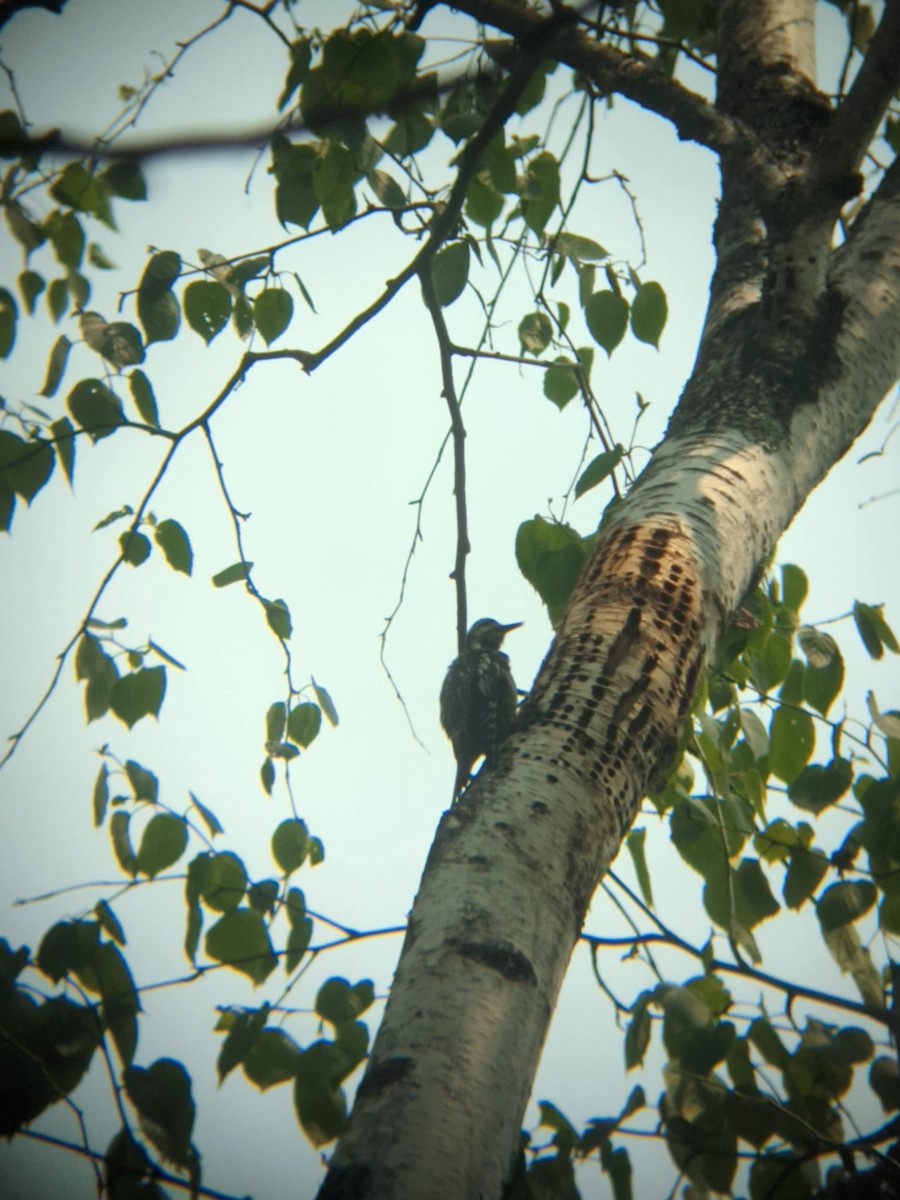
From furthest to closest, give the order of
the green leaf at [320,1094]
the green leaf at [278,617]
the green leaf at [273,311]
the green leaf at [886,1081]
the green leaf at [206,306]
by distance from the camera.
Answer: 1. the green leaf at [278,617]
2. the green leaf at [273,311]
3. the green leaf at [206,306]
4. the green leaf at [320,1094]
5. the green leaf at [886,1081]

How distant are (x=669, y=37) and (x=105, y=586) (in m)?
2.27

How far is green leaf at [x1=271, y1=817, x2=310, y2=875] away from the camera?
2.55 m

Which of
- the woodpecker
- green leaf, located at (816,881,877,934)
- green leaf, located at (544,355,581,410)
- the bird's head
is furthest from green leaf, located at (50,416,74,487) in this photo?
the bird's head

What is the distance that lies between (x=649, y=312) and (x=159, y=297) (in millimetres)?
1446

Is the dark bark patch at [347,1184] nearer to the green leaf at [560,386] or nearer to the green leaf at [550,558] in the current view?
the green leaf at [550,558]

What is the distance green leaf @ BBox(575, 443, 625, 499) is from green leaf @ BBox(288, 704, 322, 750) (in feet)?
3.87

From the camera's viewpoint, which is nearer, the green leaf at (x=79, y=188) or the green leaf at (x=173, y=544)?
the green leaf at (x=79, y=188)

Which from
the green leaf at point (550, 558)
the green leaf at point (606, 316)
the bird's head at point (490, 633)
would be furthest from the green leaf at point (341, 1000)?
the bird's head at point (490, 633)

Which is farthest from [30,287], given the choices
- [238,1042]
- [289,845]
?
[238,1042]

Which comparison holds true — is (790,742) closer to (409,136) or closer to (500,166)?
(500,166)

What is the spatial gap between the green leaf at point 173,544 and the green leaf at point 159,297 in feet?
1.75

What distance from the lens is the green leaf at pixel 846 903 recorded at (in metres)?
2.10

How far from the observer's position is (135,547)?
259 cm

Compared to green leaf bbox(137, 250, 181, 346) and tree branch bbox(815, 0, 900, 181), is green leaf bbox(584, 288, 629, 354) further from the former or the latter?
green leaf bbox(137, 250, 181, 346)
